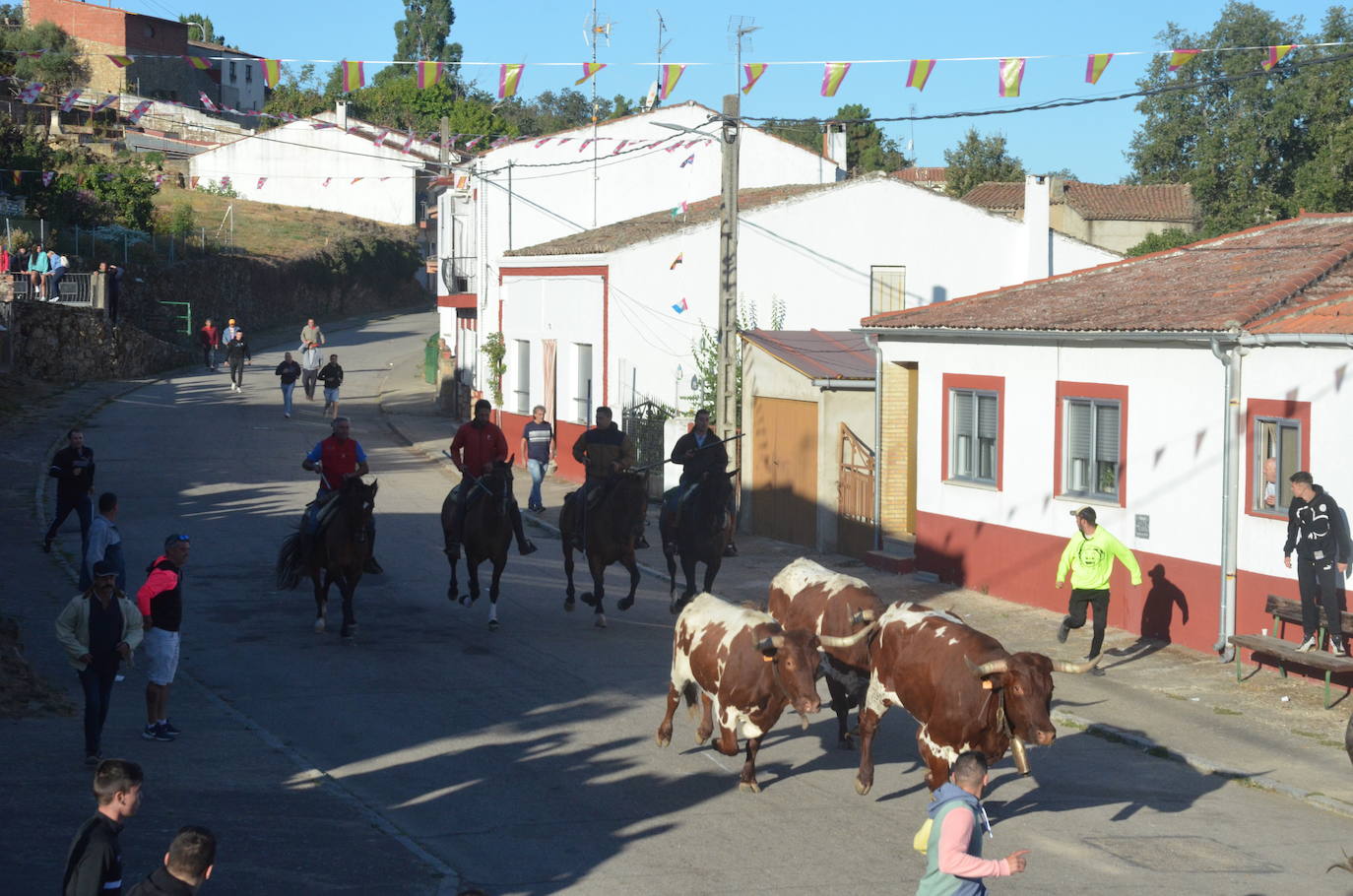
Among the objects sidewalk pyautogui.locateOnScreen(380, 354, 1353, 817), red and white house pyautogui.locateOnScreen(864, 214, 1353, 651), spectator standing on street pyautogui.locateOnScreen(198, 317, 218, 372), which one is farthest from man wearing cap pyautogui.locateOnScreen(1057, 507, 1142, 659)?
spectator standing on street pyautogui.locateOnScreen(198, 317, 218, 372)

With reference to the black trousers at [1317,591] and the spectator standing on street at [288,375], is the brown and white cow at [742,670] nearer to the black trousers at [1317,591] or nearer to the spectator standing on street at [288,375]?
the black trousers at [1317,591]

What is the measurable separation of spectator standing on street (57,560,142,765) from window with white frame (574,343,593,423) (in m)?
22.0

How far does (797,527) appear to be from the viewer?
24.6 m

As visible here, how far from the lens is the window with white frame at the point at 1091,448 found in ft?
58.6

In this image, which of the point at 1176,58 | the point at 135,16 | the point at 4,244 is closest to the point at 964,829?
the point at 1176,58

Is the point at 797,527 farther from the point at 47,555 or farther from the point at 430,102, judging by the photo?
the point at 430,102

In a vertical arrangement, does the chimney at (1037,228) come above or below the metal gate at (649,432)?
above

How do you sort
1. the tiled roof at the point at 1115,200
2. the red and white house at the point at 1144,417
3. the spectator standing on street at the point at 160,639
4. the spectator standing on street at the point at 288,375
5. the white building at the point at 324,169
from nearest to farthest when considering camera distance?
the spectator standing on street at the point at 160,639, the red and white house at the point at 1144,417, the spectator standing on street at the point at 288,375, the tiled roof at the point at 1115,200, the white building at the point at 324,169

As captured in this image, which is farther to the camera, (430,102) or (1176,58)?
(430,102)

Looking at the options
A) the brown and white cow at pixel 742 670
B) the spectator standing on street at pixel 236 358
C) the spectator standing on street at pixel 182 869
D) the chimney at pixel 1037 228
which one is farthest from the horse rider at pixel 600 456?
the spectator standing on street at pixel 236 358

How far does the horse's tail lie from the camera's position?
1695cm

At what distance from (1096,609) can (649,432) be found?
15571 mm

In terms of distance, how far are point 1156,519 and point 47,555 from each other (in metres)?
15.0

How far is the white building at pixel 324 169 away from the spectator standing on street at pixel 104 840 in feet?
230
